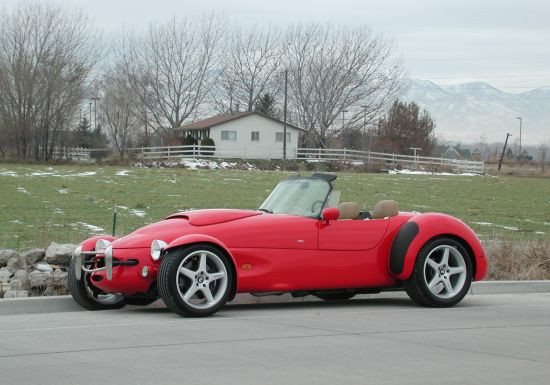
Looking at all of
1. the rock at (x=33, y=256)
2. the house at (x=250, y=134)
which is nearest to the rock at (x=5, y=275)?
the rock at (x=33, y=256)

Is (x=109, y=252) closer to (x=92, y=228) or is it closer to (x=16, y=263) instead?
(x=16, y=263)

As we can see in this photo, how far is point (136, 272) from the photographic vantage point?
950 centimetres

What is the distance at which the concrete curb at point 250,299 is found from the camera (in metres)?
10.2

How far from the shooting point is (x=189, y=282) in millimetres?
9617

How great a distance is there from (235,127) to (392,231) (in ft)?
240

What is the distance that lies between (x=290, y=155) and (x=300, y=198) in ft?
234

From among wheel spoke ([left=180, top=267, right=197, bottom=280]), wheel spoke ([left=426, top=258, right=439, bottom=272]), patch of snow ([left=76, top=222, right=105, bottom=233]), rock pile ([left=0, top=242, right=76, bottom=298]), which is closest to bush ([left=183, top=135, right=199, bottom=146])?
patch of snow ([left=76, top=222, right=105, bottom=233])

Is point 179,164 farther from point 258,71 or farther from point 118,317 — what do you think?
point 118,317

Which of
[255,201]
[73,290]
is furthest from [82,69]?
[73,290]

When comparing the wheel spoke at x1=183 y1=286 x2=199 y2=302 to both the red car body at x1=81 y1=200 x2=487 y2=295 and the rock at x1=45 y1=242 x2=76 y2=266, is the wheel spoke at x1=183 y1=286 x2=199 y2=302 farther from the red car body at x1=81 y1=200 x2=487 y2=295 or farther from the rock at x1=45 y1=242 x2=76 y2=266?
the rock at x1=45 y1=242 x2=76 y2=266

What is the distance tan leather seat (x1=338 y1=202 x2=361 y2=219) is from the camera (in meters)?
10.8

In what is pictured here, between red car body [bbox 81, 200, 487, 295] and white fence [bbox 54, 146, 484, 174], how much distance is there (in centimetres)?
5849

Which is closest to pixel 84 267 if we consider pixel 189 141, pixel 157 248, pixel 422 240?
pixel 157 248

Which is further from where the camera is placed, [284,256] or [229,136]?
[229,136]
